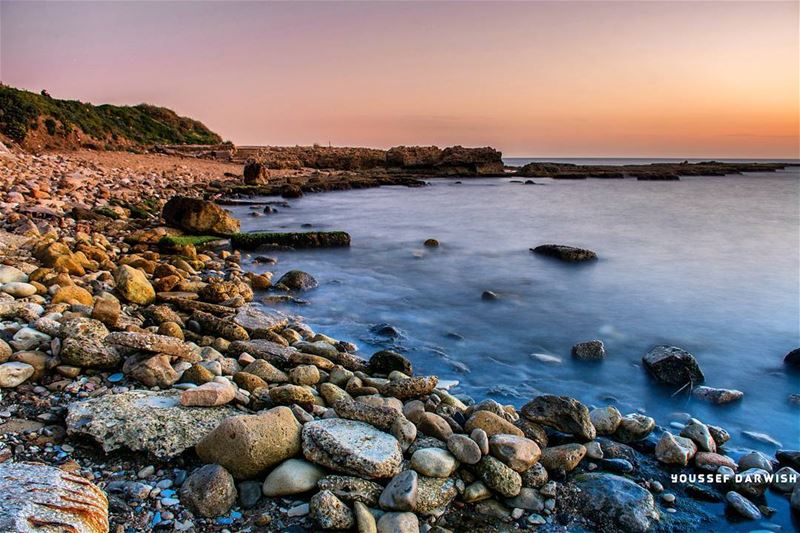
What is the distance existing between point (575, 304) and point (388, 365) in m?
3.74

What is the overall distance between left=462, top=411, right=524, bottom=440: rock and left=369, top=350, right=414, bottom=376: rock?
3.73 feet

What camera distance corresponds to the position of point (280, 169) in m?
34.4

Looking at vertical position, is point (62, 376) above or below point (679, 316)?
above

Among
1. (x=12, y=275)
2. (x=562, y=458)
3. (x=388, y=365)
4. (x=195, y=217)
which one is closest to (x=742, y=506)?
(x=562, y=458)

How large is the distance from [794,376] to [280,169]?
107 ft

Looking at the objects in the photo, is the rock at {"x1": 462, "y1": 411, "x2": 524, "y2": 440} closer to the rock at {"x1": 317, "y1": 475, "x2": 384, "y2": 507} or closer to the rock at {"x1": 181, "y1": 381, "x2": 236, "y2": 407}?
the rock at {"x1": 317, "y1": 475, "x2": 384, "y2": 507}

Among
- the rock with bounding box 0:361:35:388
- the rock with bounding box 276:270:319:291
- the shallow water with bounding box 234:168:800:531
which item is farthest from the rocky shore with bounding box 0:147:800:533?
the rock with bounding box 276:270:319:291

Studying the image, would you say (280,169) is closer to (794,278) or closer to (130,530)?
(794,278)

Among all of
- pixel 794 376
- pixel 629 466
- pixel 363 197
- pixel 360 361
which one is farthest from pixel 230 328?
pixel 363 197

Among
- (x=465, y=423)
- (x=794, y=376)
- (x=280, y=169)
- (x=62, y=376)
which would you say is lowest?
(x=794, y=376)

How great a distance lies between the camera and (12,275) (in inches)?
180

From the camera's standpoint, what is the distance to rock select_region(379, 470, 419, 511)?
241 centimetres

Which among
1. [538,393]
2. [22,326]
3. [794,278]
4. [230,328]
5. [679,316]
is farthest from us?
[794,278]

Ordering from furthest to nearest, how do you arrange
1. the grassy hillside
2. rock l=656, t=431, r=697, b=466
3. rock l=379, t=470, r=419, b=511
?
the grassy hillside < rock l=656, t=431, r=697, b=466 < rock l=379, t=470, r=419, b=511
